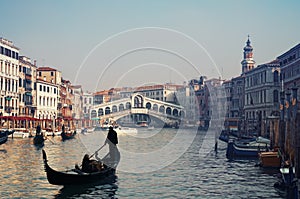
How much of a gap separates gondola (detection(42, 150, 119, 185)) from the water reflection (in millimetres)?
126

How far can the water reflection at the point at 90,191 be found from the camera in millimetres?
10902

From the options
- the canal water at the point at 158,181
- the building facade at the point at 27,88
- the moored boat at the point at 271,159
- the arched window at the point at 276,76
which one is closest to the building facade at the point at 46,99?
the building facade at the point at 27,88

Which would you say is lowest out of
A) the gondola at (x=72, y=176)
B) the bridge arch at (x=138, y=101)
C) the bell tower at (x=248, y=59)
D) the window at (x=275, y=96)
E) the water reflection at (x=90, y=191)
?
the water reflection at (x=90, y=191)

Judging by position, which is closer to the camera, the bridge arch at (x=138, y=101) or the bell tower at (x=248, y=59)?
the bell tower at (x=248, y=59)

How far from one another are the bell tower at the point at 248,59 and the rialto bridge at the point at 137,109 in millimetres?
16698

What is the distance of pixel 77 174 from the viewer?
1142cm

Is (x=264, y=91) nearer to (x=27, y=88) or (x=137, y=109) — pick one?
(x=27, y=88)

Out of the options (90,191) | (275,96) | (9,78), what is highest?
(9,78)

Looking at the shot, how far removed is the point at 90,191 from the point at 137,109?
52383mm

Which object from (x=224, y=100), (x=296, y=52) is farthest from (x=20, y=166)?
Result: (x=224, y=100)

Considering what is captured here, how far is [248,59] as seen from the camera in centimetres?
5128

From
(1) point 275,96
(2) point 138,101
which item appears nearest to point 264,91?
(1) point 275,96

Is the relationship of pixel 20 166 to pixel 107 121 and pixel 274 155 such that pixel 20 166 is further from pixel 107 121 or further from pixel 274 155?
pixel 107 121

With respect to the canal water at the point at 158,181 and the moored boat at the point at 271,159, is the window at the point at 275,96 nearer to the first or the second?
the canal water at the point at 158,181
